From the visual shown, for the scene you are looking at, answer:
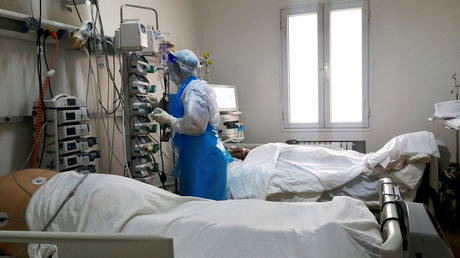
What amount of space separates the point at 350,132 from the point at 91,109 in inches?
111

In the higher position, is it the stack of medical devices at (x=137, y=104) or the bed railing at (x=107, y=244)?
the stack of medical devices at (x=137, y=104)

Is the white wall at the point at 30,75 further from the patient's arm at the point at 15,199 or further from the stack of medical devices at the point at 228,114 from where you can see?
the stack of medical devices at the point at 228,114

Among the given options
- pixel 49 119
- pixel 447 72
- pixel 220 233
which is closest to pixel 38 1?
pixel 49 119

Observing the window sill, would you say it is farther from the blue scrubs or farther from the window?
the blue scrubs

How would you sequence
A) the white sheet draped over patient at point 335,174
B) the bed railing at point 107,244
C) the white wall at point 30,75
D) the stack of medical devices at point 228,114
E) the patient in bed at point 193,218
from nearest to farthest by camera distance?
the bed railing at point 107,244
the patient in bed at point 193,218
the white wall at point 30,75
the white sheet draped over patient at point 335,174
the stack of medical devices at point 228,114

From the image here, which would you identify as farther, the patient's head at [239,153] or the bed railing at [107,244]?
the patient's head at [239,153]

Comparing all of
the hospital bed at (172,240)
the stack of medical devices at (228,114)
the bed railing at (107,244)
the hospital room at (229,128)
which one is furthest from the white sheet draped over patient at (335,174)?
the bed railing at (107,244)

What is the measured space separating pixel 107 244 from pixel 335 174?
208cm

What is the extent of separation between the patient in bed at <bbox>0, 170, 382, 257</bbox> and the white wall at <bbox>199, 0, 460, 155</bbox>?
2.84 meters

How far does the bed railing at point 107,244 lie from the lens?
82 centimetres

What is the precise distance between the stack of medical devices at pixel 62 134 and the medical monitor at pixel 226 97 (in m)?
1.90

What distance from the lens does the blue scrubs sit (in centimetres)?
245

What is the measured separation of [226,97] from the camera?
413 centimetres

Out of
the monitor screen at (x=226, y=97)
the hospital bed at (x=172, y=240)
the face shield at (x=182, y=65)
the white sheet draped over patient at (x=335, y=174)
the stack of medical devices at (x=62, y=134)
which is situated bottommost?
the white sheet draped over patient at (x=335, y=174)
